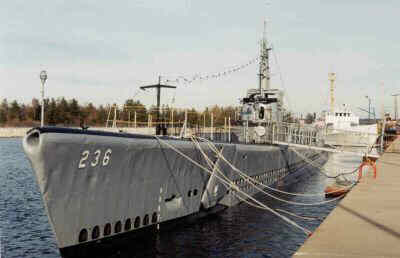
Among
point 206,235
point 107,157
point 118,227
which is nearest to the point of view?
point 107,157

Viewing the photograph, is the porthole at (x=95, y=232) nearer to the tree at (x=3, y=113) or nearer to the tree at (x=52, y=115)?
the tree at (x=52, y=115)

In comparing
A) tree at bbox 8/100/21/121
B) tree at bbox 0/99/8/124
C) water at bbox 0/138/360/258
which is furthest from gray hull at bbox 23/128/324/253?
tree at bbox 8/100/21/121

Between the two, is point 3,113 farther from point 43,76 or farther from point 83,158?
point 83,158

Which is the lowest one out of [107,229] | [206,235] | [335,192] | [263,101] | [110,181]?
[206,235]

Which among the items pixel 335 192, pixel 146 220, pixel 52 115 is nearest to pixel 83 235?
pixel 146 220

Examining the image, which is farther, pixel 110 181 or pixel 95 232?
pixel 110 181

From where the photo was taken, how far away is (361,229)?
9.14 meters

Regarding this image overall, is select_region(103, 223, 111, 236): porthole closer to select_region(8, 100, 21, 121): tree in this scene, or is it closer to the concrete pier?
the concrete pier

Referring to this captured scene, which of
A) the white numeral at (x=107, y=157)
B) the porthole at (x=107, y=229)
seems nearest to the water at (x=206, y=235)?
the porthole at (x=107, y=229)

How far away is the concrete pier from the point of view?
Answer: 7473mm

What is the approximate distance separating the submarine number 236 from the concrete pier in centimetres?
562

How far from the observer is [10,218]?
18.0 meters

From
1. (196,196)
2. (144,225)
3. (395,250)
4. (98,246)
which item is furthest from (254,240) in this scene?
(395,250)

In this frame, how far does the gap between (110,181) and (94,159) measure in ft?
2.99
